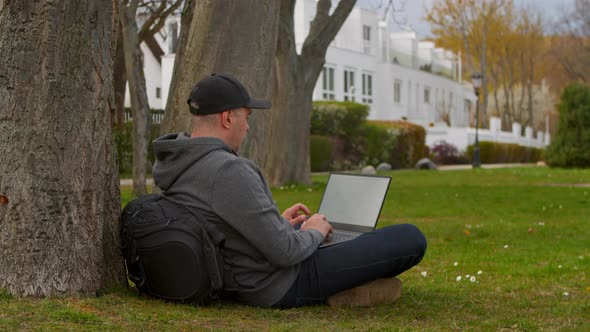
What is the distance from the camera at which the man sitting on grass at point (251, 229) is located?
5270mm

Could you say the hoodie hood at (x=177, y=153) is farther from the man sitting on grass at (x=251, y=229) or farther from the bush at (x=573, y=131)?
the bush at (x=573, y=131)

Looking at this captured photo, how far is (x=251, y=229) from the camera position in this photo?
17.2ft

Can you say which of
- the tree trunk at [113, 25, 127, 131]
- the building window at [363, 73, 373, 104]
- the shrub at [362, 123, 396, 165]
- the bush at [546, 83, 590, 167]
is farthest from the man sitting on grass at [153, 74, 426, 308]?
the building window at [363, 73, 373, 104]

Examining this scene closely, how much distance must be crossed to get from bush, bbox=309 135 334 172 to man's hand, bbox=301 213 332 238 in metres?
27.6

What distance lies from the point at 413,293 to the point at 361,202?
112 cm

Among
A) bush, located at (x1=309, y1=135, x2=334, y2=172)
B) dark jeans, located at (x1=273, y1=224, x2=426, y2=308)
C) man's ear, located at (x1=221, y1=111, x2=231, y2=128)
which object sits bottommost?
bush, located at (x1=309, y1=135, x2=334, y2=172)

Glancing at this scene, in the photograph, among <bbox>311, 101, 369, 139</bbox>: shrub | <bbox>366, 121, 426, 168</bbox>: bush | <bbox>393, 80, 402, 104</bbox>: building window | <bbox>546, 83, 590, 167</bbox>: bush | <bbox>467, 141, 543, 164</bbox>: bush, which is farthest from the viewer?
<bbox>393, 80, 402, 104</bbox>: building window

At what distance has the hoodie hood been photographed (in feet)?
17.7

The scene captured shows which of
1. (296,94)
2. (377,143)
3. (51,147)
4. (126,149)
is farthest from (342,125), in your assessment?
(51,147)

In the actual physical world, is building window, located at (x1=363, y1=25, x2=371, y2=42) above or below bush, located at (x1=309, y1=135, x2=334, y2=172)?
above

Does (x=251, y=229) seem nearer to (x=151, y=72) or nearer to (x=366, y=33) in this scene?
(x=151, y=72)

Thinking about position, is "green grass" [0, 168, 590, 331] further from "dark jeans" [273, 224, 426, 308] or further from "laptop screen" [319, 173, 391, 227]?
"laptop screen" [319, 173, 391, 227]

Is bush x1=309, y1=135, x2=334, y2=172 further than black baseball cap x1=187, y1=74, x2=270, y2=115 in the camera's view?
Yes

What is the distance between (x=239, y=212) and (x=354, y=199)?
3.30 ft
